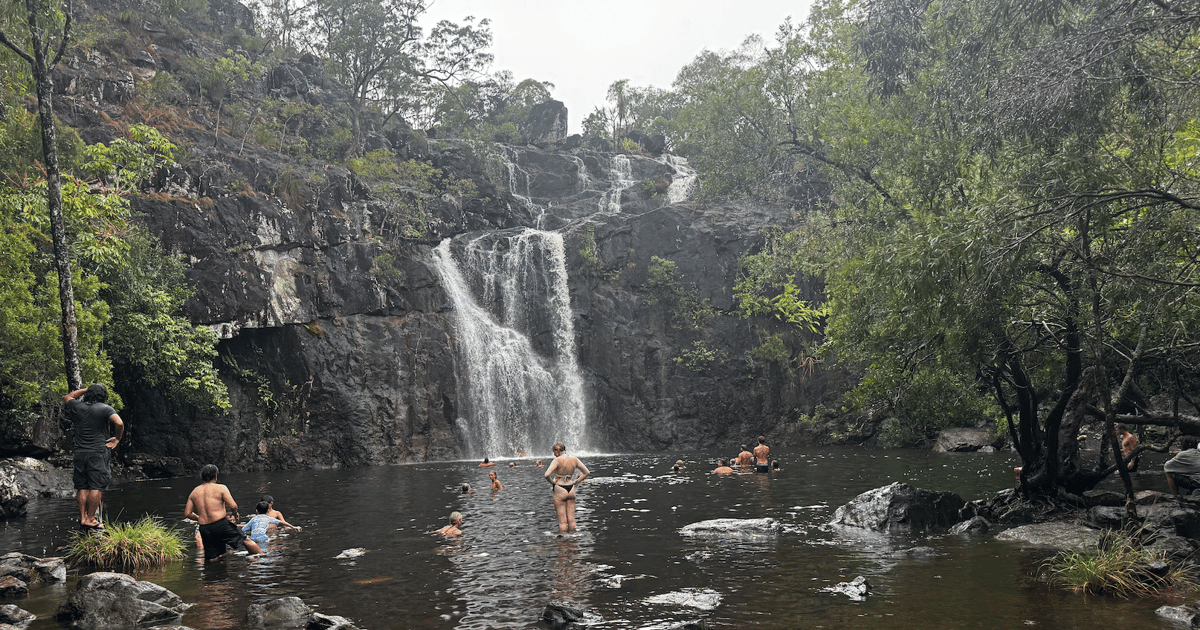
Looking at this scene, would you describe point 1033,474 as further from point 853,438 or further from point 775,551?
point 853,438

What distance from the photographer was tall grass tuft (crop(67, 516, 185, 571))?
11461mm

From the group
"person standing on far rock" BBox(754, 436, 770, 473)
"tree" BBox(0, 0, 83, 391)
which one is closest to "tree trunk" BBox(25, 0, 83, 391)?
"tree" BBox(0, 0, 83, 391)

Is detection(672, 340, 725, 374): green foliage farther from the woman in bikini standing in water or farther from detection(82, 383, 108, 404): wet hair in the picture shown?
detection(82, 383, 108, 404): wet hair

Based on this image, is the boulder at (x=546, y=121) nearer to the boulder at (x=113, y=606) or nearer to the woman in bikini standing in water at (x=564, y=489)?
the woman in bikini standing in water at (x=564, y=489)

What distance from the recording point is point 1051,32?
13.4 meters

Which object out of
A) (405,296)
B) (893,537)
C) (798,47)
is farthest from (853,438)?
(893,537)

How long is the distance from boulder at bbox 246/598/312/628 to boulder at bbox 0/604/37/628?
94.8 inches

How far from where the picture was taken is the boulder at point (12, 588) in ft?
31.9

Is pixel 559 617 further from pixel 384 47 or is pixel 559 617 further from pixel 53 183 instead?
pixel 384 47

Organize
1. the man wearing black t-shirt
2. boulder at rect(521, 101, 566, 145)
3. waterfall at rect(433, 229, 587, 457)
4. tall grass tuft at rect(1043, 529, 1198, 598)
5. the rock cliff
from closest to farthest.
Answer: tall grass tuft at rect(1043, 529, 1198, 598), the man wearing black t-shirt, the rock cliff, waterfall at rect(433, 229, 587, 457), boulder at rect(521, 101, 566, 145)

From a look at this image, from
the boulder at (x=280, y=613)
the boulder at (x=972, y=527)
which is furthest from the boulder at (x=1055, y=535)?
the boulder at (x=280, y=613)

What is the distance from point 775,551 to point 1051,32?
10.4m

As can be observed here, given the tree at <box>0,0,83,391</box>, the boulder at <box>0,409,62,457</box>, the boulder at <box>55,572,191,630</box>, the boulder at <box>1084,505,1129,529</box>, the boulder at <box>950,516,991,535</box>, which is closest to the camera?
the boulder at <box>55,572,191,630</box>

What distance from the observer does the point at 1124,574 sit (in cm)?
880
